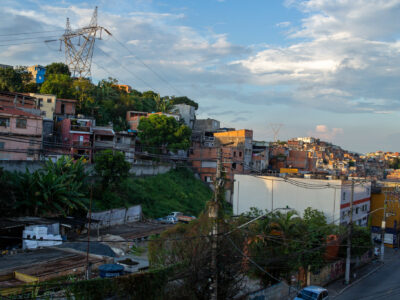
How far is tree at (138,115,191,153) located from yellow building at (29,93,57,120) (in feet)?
36.1

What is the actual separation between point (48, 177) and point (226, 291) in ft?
58.6

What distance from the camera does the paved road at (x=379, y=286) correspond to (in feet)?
77.8

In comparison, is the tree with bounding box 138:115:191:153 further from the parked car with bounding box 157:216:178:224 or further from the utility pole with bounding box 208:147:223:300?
the utility pole with bounding box 208:147:223:300

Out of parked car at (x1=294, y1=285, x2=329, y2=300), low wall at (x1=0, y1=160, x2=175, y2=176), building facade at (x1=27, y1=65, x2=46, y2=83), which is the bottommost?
parked car at (x1=294, y1=285, x2=329, y2=300)

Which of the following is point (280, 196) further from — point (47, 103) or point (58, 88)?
point (58, 88)

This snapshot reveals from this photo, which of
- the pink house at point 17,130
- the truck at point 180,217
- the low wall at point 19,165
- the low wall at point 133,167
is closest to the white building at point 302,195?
the truck at point 180,217

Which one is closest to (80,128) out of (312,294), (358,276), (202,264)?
(312,294)

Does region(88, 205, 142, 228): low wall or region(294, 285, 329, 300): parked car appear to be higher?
region(88, 205, 142, 228): low wall

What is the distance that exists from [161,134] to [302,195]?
21540mm

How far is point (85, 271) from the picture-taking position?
53.4 ft

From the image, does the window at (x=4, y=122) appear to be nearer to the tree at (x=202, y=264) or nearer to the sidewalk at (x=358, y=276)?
the tree at (x=202, y=264)

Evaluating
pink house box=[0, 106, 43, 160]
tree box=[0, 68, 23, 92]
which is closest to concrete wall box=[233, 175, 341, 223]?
pink house box=[0, 106, 43, 160]

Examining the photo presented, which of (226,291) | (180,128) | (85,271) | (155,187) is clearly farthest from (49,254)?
(180,128)

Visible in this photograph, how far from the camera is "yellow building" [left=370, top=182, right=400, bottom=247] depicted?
40.9 meters
